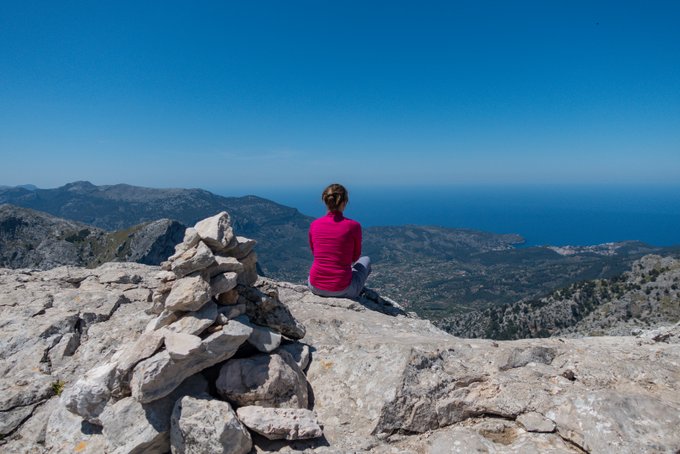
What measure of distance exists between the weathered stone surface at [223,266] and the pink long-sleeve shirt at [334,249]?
3.63m

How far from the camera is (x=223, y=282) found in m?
6.11

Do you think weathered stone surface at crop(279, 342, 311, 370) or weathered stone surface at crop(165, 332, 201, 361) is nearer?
weathered stone surface at crop(165, 332, 201, 361)

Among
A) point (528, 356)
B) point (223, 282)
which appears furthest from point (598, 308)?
point (223, 282)

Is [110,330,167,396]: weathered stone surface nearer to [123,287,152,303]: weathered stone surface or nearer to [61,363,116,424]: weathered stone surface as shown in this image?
[61,363,116,424]: weathered stone surface

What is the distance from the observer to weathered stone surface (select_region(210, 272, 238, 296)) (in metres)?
6.05

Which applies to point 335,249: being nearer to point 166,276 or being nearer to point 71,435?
point 166,276

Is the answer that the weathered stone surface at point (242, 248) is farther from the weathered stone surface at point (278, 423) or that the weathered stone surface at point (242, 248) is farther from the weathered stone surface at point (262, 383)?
the weathered stone surface at point (278, 423)

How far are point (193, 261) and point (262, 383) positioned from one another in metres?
2.31

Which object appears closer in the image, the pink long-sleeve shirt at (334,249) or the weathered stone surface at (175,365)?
the weathered stone surface at (175,365)

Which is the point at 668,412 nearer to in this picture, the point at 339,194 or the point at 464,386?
the point at 464,386

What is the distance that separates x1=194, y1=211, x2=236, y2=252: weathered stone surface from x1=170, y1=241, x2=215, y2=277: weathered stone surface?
44 cm

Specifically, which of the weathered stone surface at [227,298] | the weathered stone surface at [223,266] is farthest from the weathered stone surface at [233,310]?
the weathered stone surface at [223,266]

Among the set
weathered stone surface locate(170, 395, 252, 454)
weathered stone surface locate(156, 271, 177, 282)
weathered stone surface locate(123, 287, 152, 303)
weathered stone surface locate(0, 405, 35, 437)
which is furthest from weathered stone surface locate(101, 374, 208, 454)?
Answer: weathered stone surface locate(123, 287, 152, 303)

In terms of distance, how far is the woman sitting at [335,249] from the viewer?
10023 millimetres
